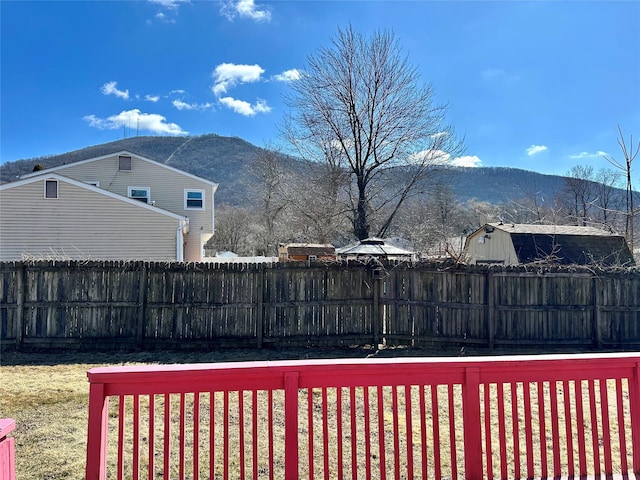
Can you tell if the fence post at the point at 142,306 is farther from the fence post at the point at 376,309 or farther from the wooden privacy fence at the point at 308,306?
the fence post at the point at 376,309

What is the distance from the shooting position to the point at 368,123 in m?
18.5

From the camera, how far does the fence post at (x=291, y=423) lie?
1.83 metres

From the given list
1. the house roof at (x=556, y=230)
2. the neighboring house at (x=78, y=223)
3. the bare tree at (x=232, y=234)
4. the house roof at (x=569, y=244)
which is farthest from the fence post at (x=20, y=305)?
the bare tree at (x=232, y=234)

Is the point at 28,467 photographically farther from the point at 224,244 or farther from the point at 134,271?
the point at 224,244

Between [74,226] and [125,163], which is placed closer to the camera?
[74,226]

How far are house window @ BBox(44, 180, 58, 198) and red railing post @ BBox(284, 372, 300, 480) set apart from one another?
51.6 ft

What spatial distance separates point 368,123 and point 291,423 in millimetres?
18009

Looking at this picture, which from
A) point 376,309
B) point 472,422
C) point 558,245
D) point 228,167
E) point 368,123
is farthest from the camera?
point 228,167

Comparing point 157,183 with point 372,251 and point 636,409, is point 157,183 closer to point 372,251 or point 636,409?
point 372,251

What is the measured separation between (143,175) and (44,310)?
1373cm

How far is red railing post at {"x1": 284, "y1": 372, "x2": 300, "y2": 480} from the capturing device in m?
1.83

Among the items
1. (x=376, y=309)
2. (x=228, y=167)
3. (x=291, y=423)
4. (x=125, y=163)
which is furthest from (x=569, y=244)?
(x=228, y=167)

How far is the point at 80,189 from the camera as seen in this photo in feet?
47.2

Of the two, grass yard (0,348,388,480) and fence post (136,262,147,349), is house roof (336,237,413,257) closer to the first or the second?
grass yard (0,348,388,480)
